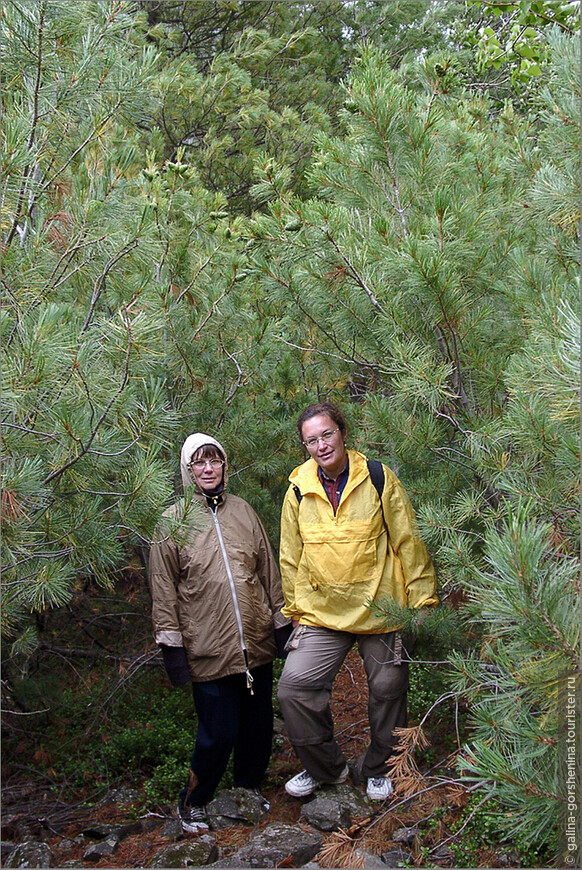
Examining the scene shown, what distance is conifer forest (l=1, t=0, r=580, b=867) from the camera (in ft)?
7.66

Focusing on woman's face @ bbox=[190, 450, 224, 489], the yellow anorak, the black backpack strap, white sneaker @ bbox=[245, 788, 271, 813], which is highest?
woman's face @ bbox=[190, 450, 224, 489]

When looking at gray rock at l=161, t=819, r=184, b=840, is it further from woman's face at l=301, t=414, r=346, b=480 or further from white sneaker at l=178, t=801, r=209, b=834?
woman's face at l=301, t=414, r=346, b=480

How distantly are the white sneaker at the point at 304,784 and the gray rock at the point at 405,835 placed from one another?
0.53 metres

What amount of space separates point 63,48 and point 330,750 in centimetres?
353

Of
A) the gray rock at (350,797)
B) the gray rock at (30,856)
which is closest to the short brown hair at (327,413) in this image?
the gray rock at (350,797)

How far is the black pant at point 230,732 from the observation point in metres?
3.72

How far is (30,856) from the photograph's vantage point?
11.7ft

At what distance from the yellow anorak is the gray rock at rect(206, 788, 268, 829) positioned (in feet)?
3.58

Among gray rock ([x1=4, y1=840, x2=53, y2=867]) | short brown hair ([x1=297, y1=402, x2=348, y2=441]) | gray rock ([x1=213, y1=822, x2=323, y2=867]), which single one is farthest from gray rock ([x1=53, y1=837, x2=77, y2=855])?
short brown hair ([x1=297, y1=402, x2=348, y2=441])

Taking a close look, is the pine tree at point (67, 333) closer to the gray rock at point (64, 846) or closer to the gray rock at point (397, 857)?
the gray rock at point (64, 846)

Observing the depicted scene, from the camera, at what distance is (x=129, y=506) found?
9.33ft

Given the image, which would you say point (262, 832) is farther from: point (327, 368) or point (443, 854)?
point (327, 368)

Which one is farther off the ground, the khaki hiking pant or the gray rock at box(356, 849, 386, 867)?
the khaki hiking pant

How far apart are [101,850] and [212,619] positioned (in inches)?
49.9
